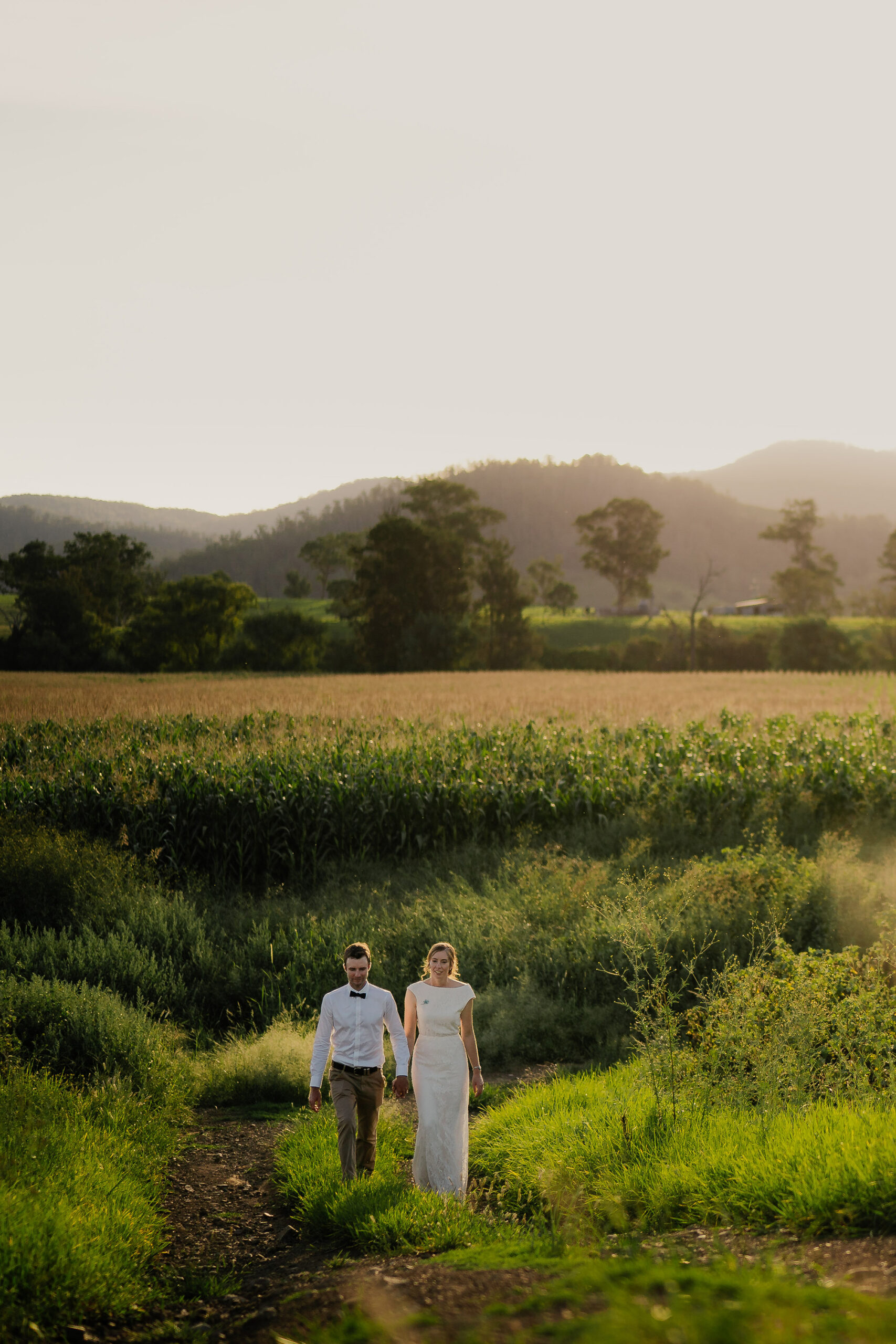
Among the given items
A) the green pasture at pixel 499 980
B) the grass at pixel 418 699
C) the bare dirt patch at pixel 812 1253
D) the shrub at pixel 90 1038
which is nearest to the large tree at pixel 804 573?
the grass at pixel 418 699

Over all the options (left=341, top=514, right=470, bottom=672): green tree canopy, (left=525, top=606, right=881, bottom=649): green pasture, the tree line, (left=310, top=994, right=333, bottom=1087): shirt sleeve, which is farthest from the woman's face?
(left=525, top=606, right=881, bottom=649): green pasture

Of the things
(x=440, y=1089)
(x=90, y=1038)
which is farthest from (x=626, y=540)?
(x=440, y=1089)

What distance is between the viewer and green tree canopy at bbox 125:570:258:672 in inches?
1475

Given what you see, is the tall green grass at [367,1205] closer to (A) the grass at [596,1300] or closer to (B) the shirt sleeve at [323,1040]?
(A) the grass at [596,1300]

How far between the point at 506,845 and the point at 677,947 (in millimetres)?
→ 5474

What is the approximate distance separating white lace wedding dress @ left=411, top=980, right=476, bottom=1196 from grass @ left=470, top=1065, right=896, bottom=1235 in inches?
17.7

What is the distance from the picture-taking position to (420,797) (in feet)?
49.3

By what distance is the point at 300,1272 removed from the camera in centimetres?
392

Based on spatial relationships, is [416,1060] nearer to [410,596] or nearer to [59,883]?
[59,883]

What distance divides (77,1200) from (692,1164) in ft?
10.1

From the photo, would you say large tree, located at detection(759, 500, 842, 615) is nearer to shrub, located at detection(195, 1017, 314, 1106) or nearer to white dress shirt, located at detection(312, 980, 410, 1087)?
shrub, located at detection(195, 1017, 314, 1106)

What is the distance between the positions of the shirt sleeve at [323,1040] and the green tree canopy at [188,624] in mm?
32269

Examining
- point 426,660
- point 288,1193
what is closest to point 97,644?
point 426,660

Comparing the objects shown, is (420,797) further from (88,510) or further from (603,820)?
(88,510)
